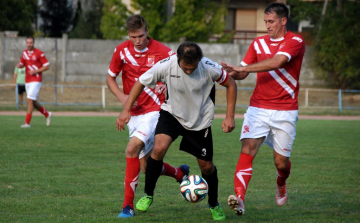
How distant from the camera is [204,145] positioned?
5.70 m

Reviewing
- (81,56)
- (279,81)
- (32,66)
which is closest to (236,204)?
(279,81)

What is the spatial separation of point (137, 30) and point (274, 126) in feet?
6.20

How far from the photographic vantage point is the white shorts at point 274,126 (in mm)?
6125

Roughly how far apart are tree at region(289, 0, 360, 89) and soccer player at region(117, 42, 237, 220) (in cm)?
2342

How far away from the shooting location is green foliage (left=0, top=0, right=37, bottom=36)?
32.9 meters

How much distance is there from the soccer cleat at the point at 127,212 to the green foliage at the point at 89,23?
109 feet

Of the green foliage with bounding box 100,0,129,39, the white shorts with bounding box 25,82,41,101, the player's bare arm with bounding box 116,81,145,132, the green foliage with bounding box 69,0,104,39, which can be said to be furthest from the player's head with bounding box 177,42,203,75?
the green foliage with bounding box 69,0,104,39

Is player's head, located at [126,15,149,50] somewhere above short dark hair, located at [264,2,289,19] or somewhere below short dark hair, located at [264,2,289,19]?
below

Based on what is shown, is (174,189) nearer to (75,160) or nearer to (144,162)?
(144,162)

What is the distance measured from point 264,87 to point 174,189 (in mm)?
2023

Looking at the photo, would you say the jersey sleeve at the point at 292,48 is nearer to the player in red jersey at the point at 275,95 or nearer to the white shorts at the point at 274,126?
the player in red jersey at the point at 275,95

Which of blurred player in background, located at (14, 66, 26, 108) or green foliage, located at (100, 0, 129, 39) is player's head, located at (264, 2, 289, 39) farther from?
green foliage, located at (100, 0, 129, 39)

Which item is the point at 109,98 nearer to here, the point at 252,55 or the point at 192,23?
the point at 192,23

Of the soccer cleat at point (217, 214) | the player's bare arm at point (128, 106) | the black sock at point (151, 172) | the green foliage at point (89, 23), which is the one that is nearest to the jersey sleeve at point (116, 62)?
the player's bare arm at point (128, 106)
